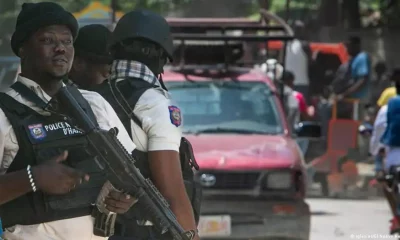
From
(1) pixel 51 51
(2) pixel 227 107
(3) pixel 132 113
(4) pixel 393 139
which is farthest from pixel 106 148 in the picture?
(4) pixel 393 139

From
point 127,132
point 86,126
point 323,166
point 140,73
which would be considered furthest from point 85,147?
point 323,166

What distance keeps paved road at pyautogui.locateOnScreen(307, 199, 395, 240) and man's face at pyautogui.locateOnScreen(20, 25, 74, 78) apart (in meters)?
8.46

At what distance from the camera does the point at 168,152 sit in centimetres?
427

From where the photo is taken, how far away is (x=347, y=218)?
543 inches

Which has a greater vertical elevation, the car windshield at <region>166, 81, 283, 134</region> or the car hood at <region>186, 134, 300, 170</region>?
the car windshield at <region>166, 81, 283, 134</region>

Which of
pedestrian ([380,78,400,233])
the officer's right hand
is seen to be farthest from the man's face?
pedestrian ([380,78,400,233])

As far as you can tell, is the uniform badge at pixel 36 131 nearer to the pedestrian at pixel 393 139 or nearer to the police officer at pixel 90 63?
the police officer at pixel 90 63

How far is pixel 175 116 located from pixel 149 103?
0.36ft

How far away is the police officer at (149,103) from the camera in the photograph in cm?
427

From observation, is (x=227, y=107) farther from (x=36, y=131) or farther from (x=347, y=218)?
(x=36, y=131)

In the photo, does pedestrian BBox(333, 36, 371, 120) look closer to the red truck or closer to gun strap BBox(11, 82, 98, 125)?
the red truck

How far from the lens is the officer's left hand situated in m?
3.65

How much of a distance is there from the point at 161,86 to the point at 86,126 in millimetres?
1138

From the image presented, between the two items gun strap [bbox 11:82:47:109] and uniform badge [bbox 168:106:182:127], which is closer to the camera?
gun strap [bbox 11:82:47:109]
